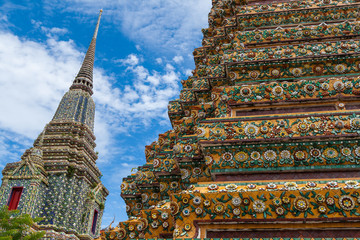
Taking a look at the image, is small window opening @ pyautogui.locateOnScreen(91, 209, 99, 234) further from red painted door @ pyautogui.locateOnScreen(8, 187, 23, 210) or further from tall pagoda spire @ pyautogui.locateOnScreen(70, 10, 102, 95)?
tall pagoda spire @ pyautogui.locateOnScreen(70, 10, 102, 95)

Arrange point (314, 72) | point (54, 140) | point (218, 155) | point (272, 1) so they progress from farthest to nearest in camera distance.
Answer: point (54, 140), point (272, 1), point (314, 72), point (218, 155)

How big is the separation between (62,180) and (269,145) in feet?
89.9

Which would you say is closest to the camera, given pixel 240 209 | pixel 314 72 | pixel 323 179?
pixel 240 209

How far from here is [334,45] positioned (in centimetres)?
795

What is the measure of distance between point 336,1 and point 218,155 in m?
6.44

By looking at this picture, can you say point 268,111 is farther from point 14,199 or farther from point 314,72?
point 14,199

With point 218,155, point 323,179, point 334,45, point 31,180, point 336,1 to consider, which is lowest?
point 323,179

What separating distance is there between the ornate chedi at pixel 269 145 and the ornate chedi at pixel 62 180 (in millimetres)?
21827

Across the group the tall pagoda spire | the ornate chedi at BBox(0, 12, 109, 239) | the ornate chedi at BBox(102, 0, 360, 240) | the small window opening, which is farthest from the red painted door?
the ornate chedi at BBox(102, 0, 360, 240)

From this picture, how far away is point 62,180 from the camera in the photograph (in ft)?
101

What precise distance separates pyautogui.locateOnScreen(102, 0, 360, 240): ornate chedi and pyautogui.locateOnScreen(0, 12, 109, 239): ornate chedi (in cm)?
2183

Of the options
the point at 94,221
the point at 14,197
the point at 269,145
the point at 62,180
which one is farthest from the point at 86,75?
the point at 269,145

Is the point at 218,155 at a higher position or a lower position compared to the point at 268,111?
lower

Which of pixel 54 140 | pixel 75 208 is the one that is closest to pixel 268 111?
pixel 75 208
